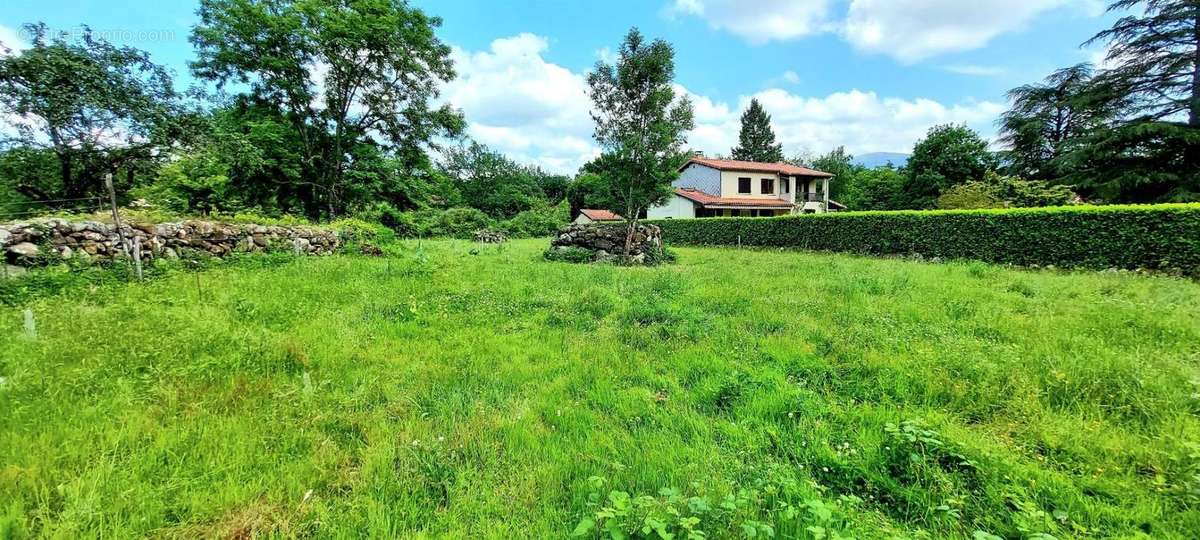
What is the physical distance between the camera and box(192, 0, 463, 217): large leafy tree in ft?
48.4

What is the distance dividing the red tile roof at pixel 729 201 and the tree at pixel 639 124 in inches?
660

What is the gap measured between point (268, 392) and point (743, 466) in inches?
132

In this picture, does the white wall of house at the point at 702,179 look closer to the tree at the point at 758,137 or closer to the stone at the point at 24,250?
the tree at the point at 758,137

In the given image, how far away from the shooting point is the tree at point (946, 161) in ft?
87.0

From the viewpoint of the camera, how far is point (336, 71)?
16484mm

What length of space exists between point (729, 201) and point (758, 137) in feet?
81.1

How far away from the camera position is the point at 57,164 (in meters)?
11.5

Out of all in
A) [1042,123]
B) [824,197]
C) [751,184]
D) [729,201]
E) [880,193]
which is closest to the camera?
[1042,123]

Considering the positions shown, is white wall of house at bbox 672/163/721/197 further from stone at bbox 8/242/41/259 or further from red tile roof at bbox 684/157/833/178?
stone at bbox 8/242/41/259

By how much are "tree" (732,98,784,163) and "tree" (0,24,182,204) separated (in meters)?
49.5

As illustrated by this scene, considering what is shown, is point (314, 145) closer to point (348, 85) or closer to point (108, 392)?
point (348, 85)

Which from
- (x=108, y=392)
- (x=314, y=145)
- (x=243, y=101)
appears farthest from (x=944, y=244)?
(x=243, y=101)

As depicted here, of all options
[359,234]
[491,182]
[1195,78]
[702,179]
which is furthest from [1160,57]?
[491,182]

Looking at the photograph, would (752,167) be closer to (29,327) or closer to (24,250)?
(24,250)
